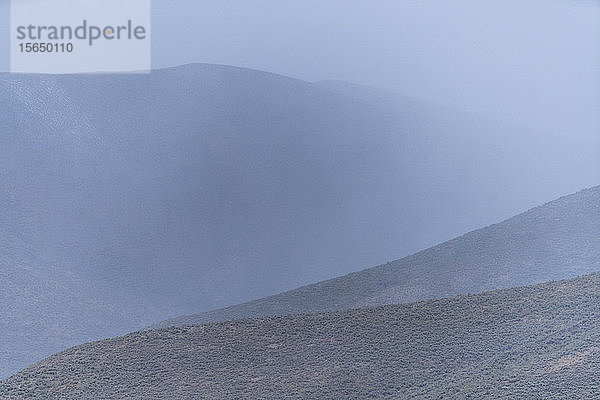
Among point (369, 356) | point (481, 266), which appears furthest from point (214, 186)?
point (369, 356)

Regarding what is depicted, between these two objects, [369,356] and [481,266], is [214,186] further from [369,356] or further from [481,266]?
[369,356]

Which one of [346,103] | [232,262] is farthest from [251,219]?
[346,103]

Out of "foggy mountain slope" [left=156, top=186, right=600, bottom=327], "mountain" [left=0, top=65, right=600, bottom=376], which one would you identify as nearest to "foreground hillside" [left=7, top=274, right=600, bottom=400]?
"foggy mountain slope" [left=156, top=186, right=600, bottom=327]

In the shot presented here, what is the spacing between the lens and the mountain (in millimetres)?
83250

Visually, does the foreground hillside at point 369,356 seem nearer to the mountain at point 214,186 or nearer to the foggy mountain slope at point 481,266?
the foggy mountain slope at point 481,266

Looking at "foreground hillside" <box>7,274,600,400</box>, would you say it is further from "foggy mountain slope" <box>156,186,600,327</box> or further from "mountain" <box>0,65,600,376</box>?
"mountain" <box>0,65,600,376</box>

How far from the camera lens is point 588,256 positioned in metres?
53.5

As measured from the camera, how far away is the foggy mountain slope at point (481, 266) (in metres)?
54.8

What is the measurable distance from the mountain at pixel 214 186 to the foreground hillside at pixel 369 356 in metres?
33.0

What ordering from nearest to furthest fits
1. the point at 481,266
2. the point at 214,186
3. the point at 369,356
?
the point at 369,356, the point at 481,266, the point at 214,186

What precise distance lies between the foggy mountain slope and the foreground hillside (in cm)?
1910

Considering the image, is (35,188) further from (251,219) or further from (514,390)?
(514,390)

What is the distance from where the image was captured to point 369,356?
3161cm

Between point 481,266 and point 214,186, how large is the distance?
61111mm
